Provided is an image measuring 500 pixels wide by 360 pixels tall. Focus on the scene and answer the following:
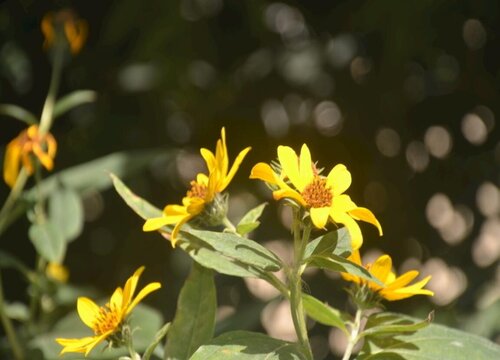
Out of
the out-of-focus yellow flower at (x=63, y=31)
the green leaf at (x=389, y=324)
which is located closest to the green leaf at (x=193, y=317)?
the green leaf at (x=389, y=324)

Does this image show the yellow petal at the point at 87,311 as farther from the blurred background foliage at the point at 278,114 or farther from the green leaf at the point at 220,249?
the blurred background foliage at the point at 278,114

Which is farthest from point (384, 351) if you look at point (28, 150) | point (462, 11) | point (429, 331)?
point (462, 11)

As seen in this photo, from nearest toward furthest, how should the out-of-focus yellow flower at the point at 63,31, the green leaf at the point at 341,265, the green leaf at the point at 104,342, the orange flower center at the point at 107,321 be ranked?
the green leaf at the point at 341,265
the orange flower center at the point at 107,321
the green leaf at the point at 104,342
the out-of-focus yellow flower at the point at 63,31

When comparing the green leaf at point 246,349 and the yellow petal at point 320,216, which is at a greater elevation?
the yellow petal at point 320,216

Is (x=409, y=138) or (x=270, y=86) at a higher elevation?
(x=270, y=86)

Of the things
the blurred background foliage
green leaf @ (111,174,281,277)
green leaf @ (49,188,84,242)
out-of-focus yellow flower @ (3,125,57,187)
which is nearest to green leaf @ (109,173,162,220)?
green leaf @ (111,174,281,277)

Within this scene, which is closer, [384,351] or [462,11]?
[384,351]

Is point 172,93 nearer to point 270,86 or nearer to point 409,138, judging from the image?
point 270,86
